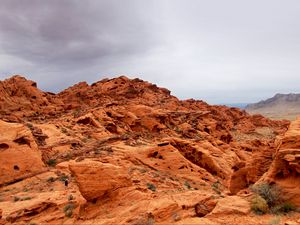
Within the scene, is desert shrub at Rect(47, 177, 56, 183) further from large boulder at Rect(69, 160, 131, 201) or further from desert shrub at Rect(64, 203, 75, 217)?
large boulder at Rect(69, 160, 131, 201)

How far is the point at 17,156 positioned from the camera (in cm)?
2381

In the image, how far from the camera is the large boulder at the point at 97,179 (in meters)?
14.5

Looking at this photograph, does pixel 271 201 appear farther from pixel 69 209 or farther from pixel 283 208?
pixel 69 209

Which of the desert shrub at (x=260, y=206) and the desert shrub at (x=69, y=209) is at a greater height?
the desert shrub at (x=260, y=206)

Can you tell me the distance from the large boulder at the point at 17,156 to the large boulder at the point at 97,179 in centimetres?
1017

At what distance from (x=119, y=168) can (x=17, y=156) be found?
41.0 ft

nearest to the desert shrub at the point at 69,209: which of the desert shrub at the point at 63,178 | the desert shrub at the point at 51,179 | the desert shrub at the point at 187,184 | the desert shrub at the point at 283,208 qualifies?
the desert shrub at the point at 63,178

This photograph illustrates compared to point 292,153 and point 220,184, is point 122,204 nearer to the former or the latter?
point 292,153

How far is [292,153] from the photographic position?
12797mm

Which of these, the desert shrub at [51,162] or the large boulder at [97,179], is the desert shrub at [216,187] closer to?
the large boulder at [97,179]

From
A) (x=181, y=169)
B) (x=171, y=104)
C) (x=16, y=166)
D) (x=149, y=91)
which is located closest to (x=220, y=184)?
(x=181, y=169)

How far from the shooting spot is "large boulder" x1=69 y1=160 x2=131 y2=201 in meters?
14.5

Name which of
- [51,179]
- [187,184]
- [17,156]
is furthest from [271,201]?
[17,156]

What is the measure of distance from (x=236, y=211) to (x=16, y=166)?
18.4 metres
